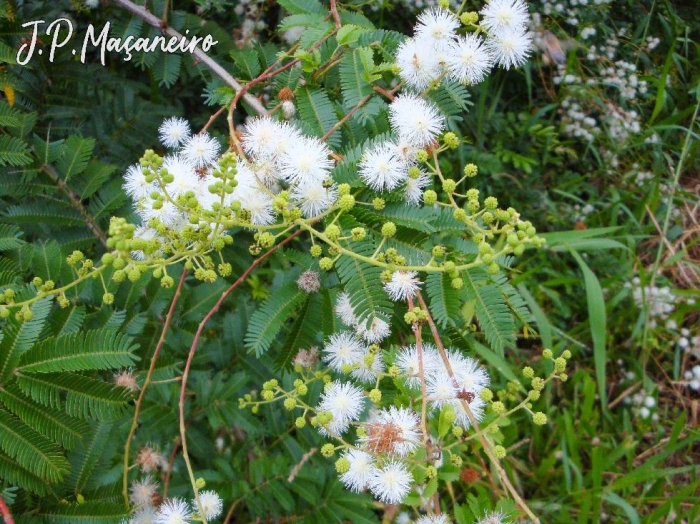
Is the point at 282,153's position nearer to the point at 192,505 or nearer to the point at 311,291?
the point at 311,291

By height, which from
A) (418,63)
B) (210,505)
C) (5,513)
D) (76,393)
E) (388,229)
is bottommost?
(210,505)

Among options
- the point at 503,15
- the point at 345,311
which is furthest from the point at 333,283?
the point at 503,15

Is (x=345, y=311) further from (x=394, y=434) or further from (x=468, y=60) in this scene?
(x=468, y=60)

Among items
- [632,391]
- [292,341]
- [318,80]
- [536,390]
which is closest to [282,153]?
[318,80]

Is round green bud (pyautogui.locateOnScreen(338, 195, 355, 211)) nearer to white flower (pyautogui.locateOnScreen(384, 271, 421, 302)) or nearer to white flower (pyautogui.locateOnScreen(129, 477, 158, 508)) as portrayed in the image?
white flower (pyautogui.locateOnScreen(384, 271, 421, 302))

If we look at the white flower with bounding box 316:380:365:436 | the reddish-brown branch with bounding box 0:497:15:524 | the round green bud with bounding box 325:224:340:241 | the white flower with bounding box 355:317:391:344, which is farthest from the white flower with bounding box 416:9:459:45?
the reddish-brown branch with bounding box 0:497:15:524

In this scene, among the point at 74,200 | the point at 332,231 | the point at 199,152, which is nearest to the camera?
the point at 332,231
